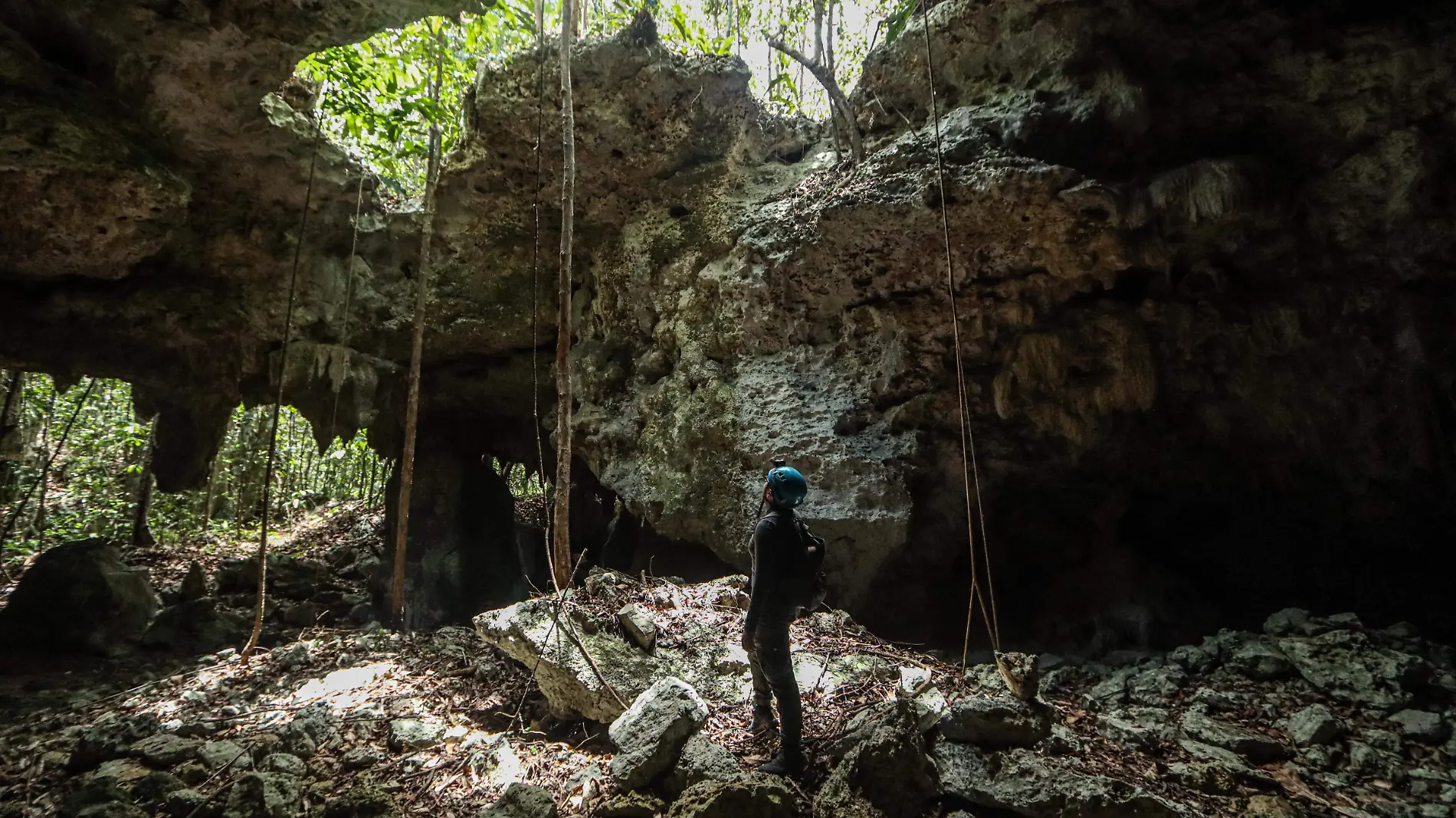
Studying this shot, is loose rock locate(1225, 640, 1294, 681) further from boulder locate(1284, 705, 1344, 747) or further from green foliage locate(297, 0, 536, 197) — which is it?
green foliage locate(297, 0, 536, 197)

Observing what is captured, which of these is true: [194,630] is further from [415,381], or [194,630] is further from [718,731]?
[718,731]

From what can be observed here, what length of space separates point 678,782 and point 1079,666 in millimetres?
4406

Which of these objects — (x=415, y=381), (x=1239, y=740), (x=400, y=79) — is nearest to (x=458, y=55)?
(x=400, y=79)

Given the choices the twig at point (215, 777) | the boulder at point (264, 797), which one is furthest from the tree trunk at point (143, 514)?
the boulder at point (264, 797)

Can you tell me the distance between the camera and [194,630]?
796cm

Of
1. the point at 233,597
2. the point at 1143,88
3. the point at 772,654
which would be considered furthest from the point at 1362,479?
the point at 233,597

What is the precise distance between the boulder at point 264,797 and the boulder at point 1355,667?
669 cm

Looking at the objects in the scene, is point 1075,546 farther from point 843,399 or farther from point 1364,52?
point 1364,52

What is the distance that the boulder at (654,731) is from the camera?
10.8 ft

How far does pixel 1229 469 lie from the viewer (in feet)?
23.2

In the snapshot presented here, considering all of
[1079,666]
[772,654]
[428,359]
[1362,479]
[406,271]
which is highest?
[406,271]

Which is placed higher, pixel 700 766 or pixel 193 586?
pixel 193 586

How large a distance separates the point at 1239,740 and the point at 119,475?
18.2 metres

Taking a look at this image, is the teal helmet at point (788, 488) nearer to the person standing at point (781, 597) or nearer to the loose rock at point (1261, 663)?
the person standing at point (781, 597)
